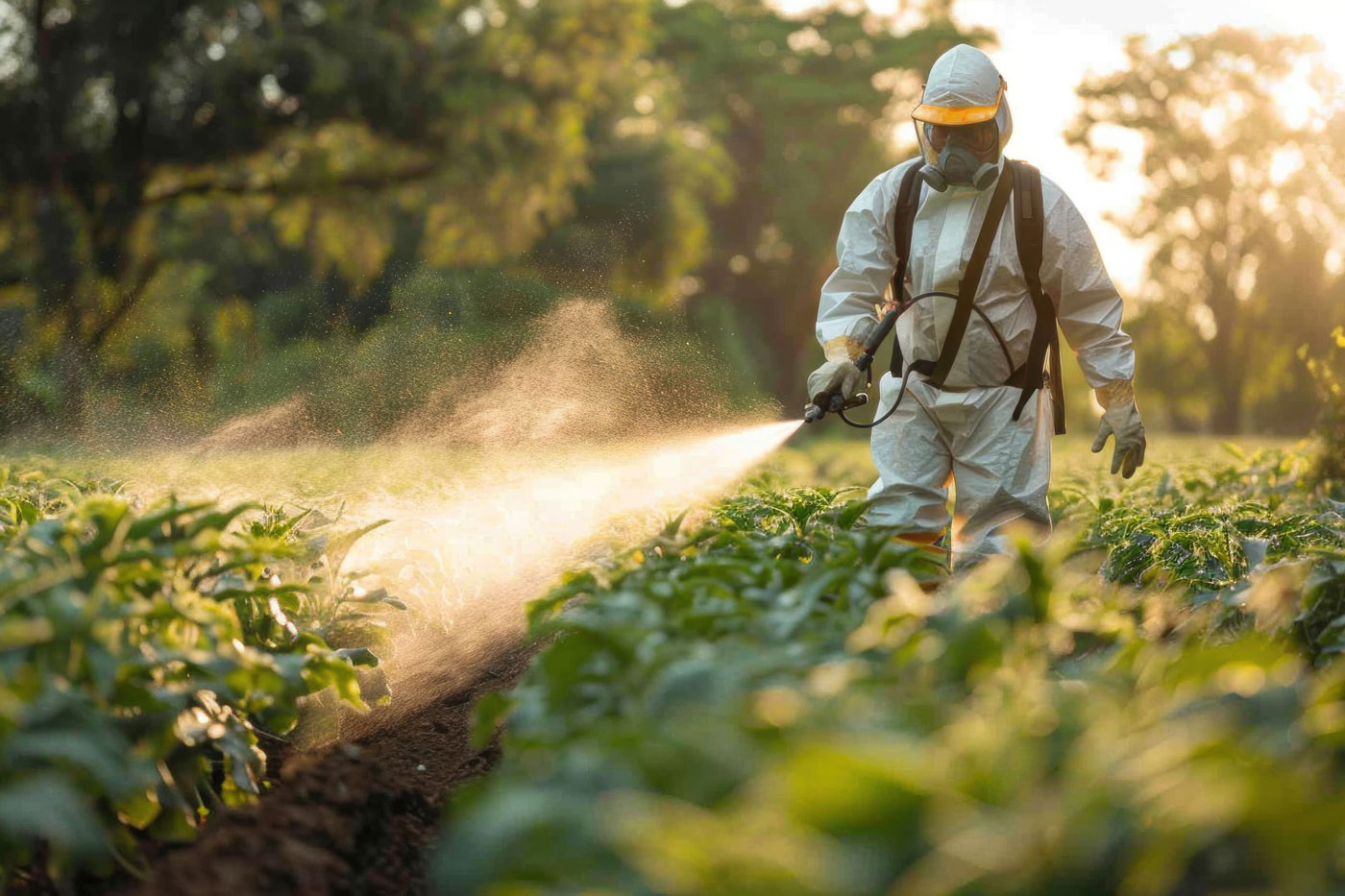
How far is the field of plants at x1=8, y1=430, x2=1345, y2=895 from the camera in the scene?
3.72 ft

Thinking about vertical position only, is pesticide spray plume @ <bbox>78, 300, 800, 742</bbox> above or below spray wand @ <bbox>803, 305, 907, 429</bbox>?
below

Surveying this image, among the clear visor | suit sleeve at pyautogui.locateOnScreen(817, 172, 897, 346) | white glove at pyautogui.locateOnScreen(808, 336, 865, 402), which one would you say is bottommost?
white glove at pyautogui.locateOnScreen(808, 336, 865, 402)

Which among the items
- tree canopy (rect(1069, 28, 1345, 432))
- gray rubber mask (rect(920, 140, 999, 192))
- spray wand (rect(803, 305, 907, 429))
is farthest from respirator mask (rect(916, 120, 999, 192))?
tree canopy (rect(1069, 28, 1345, 432))

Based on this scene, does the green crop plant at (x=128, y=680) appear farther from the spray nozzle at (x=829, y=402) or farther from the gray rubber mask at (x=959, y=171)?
the gray rubber mask at (x=959, y=171)

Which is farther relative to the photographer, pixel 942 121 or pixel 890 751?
pixel 942 121

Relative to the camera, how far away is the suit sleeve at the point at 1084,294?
4.38m

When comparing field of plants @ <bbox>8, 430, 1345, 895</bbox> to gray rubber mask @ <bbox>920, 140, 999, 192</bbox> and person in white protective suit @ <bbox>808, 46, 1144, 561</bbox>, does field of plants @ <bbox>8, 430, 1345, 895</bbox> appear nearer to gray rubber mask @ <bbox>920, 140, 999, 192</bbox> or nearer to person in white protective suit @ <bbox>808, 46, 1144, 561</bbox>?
person in white protective suit @ <bbox>808, 46, 1144, 561</bbox>

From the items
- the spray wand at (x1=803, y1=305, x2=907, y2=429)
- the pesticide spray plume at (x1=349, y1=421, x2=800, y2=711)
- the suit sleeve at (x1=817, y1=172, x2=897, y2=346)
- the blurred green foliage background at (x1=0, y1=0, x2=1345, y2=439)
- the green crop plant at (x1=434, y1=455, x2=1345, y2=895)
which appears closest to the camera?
the green crop plant at (x1=434, y1=455, x2=1345, y2=895)

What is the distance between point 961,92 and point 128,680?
3.12 meters

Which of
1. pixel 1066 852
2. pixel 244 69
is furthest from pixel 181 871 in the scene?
pixel 244 69

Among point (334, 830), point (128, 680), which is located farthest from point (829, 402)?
point (128, 680)

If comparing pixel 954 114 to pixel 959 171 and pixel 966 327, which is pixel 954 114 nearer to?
pixel 959 171

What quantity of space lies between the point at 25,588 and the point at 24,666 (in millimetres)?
135

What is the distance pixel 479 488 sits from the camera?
284 inches
